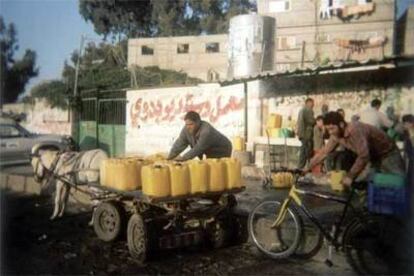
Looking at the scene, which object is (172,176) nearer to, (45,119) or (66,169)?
(66,169)

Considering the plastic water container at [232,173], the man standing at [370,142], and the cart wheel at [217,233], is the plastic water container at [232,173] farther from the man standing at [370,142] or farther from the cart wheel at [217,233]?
the man standing at [370,142]

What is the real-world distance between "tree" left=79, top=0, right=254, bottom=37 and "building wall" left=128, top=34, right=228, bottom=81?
1.79 ft

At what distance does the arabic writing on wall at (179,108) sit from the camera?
15.0 meters

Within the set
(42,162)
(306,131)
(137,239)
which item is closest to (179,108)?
(306,131)

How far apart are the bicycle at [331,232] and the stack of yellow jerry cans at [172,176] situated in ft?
1.78

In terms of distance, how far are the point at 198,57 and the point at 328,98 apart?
61.9 feet

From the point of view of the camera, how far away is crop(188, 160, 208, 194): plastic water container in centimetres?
557

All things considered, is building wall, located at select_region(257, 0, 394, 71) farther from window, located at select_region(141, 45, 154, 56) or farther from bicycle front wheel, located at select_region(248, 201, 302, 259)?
bicycle front wheel, located at select_region(248, 201, 302, 259)

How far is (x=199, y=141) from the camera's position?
6.19 metres

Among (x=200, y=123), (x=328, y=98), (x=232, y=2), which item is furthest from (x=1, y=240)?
(x=232, y=2)

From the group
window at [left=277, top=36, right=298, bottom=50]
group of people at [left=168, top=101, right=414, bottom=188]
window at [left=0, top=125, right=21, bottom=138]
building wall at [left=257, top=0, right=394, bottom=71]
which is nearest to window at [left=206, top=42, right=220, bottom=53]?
building wall at [left=257, top=0, right=394, bottom=71]

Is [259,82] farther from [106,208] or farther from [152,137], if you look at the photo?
A: [106,208]

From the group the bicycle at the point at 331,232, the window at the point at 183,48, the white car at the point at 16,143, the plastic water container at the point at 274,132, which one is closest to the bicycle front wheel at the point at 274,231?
the bicycle at the point at 331,232

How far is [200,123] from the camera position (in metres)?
6.36
